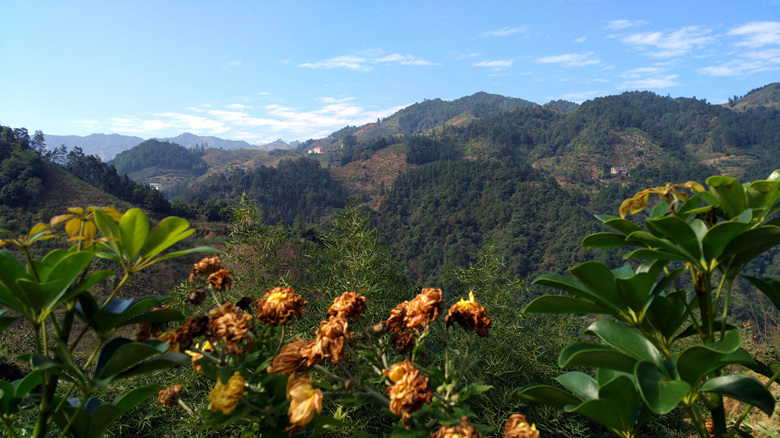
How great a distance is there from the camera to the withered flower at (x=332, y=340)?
679mm

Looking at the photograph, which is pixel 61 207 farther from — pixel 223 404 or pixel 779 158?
pixel 779 158

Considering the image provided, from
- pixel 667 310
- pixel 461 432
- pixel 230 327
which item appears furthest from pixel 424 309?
pixel 667 310

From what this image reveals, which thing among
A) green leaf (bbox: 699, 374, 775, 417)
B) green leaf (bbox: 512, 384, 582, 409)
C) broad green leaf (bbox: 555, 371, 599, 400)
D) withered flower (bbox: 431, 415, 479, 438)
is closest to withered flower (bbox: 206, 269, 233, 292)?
withered flower (bbox: 431, 415, 479, 438)

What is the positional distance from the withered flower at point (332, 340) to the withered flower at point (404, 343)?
0.54 ft

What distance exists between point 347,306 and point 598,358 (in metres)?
0.53

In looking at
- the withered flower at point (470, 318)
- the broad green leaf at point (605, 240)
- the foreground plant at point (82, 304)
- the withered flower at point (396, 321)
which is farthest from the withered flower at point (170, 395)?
the broad green leaf at point (605, 240)

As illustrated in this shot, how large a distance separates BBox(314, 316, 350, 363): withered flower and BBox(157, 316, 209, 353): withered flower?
20cm

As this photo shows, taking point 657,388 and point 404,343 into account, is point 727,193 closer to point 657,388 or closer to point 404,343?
point 657,388

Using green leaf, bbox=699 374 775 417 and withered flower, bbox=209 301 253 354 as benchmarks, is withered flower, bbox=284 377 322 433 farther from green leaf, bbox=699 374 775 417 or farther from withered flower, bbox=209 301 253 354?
green leaf, bbox=699 374 775 417

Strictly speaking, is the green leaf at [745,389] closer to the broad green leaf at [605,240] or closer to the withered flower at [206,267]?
the broad green leaf at [605,240]

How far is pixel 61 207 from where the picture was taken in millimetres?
23297

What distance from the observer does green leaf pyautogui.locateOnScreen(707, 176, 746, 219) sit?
34.7 inches

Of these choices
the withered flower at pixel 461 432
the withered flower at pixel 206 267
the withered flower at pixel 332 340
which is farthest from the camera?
the withered flower at pixel 206 267

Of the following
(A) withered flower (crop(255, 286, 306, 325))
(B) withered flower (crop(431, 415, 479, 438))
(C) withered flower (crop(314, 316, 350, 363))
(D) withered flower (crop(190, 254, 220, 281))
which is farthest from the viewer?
(D) withered flower (crop(190, 254, 220, 281))
